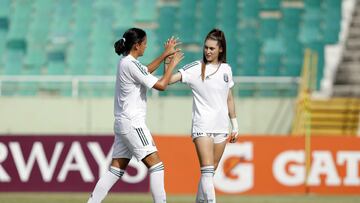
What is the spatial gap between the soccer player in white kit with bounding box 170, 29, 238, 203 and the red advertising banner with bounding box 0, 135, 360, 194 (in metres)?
6.85

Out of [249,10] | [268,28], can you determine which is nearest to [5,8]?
[249,10]

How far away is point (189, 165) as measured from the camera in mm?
17047

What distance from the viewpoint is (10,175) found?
1678 centimetres

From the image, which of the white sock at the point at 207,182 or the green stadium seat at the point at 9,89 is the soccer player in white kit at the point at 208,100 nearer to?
the white sock at the point at 207,182

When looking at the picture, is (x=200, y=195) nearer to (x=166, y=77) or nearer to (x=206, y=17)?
(x=166, y=77)

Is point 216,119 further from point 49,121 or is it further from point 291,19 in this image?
point 291,19

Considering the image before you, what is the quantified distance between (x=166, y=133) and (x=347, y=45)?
592 cm

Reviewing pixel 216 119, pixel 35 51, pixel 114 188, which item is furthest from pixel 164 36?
pixel 216 119

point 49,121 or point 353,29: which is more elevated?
point 353,29

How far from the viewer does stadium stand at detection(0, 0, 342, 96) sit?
21031mm

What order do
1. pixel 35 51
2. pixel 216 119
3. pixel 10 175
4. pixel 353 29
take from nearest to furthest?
pixel 216 119 < pixel 10 175 < pixel 35 51 < pixel 353 29

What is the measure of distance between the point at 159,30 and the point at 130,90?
1206cm

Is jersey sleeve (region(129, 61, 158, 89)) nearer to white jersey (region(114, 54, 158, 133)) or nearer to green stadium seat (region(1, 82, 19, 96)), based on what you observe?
white jersey (region(114, 54, 158, 133))

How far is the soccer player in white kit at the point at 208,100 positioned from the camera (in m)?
10.0
